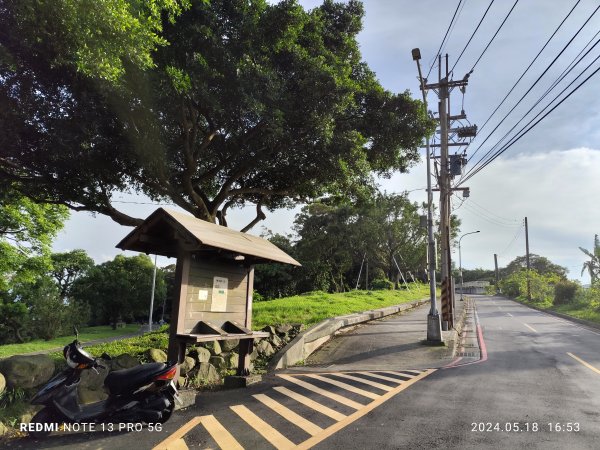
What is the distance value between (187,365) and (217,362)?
116 centimetres

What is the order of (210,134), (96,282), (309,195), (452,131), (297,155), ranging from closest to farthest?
(210,134) → (297,155) → (309,195) → (452,131) → (96,282)

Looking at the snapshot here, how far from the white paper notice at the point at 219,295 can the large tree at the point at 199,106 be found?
402 cm

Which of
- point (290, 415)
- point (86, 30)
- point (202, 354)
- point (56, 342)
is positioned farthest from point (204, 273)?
point (56, 342)

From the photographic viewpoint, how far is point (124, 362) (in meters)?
7.46

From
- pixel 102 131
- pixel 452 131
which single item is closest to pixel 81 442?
pixel 102 131

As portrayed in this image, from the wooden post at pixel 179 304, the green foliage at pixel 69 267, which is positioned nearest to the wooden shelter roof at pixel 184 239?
the wooden post at pixel 179 304

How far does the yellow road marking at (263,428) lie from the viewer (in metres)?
5.46

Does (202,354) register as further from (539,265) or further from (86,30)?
(539,265)

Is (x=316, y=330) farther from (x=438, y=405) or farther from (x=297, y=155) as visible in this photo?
(x=438, y=405)

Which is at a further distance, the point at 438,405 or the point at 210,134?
the point at 210,134

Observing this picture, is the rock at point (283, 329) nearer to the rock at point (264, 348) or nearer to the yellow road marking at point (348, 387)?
the rock at point (264, 348)

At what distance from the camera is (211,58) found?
33.9 feet

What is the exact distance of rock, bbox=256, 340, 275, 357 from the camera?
11.3m

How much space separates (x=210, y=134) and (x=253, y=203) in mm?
5949
